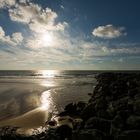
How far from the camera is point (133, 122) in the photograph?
980cm

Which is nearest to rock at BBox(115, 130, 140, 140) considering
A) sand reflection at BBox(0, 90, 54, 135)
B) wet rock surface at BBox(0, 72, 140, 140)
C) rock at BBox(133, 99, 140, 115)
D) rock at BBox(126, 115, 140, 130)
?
wet rock surface at BBox(0, 72, 140, 140)

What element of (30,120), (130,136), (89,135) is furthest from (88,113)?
(130,136)

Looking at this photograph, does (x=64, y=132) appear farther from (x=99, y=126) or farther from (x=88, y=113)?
(x=88, y=113)

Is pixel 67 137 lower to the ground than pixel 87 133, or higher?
lower

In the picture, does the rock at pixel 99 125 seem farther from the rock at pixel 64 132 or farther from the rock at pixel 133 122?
the rock at pixel 64 132

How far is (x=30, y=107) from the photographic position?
66.1 ft

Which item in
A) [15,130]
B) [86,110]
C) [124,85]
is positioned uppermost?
[124,85]

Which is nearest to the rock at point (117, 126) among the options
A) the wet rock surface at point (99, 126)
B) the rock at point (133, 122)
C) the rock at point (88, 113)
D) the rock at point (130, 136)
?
the wet rock surface at point (99, 126)

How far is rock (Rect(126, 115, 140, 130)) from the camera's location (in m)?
9.57

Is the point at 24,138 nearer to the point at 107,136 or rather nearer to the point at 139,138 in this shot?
the point at 107,136

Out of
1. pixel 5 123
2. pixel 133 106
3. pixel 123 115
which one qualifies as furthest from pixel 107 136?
pixel 5 123

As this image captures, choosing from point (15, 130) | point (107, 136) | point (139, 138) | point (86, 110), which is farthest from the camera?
point (86, 110)

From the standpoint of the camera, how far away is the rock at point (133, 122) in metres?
9.57

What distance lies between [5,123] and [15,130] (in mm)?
1919
